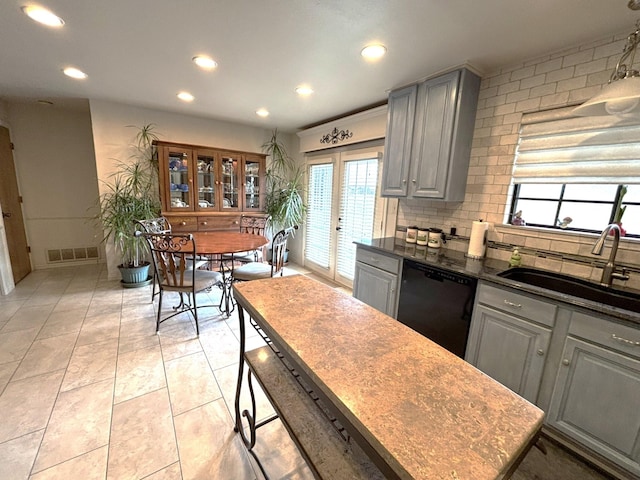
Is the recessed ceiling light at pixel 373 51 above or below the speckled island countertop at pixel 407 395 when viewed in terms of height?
above

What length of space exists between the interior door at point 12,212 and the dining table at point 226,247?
8.32ft

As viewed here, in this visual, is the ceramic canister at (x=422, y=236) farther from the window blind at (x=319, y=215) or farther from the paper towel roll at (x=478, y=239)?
the window blind at (x=319, y=215)

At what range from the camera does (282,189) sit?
451cm

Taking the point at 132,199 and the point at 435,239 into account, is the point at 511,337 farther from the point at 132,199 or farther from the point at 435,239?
the point at 132,199

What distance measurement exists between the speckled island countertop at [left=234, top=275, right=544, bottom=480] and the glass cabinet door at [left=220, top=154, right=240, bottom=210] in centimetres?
325

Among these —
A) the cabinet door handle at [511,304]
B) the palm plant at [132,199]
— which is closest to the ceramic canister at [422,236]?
the cabinet door handle at [511,304]

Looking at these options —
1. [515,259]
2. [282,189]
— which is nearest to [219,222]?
[282,189]

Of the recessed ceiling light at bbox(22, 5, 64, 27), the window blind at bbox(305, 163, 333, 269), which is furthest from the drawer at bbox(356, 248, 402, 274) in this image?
the recessed ceiling light at bbox(22, 5, 64, 27)

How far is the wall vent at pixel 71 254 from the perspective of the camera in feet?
Result: 13.7

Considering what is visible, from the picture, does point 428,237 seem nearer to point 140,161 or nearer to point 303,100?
point 303,100

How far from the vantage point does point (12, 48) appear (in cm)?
206

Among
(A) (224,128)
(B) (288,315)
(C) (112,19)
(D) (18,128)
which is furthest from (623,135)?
(D) (18,128)

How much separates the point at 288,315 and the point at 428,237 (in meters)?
1.87

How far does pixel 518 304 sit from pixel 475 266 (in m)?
0.42
